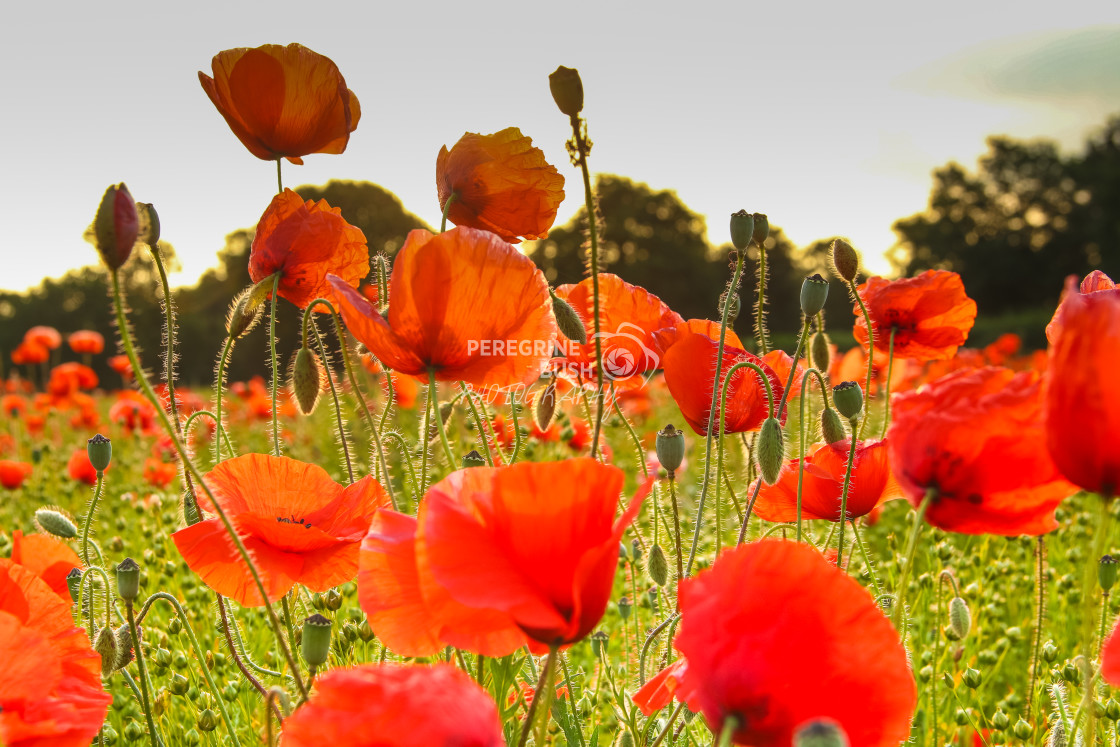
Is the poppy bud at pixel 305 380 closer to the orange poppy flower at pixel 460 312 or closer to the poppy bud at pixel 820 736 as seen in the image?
the orange poppy flower at pixel 460 312

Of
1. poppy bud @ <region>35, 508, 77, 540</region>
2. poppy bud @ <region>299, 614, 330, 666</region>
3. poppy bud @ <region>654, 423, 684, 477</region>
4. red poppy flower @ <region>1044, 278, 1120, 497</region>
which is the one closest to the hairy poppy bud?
poppy bud @ <region>654, 423, 684, 477</region>

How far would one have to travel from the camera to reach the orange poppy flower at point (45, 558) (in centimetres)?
112

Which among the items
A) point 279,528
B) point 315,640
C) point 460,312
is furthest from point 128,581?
point 460,312

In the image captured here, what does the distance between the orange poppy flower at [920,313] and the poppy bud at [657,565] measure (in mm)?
901

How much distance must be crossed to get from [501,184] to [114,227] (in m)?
0.66

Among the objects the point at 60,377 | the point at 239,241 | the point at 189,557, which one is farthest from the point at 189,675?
the point at 239,241

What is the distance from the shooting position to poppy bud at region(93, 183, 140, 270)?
0.75 metres

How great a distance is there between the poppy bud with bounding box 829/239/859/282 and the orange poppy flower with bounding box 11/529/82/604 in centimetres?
142

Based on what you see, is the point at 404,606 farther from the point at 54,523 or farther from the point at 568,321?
the point at 54,523

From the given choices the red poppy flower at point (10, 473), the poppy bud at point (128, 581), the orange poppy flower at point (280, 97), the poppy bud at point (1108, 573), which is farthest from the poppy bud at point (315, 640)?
the red poppy flower at point (10, 473)

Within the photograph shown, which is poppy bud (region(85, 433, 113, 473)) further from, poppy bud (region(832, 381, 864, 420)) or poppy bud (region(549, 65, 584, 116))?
poppy bud (region(832, 381, 864, 420))

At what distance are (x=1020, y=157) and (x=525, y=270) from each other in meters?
43.4

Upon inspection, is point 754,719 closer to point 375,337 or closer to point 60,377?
point 375,337

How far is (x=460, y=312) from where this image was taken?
950 mm
